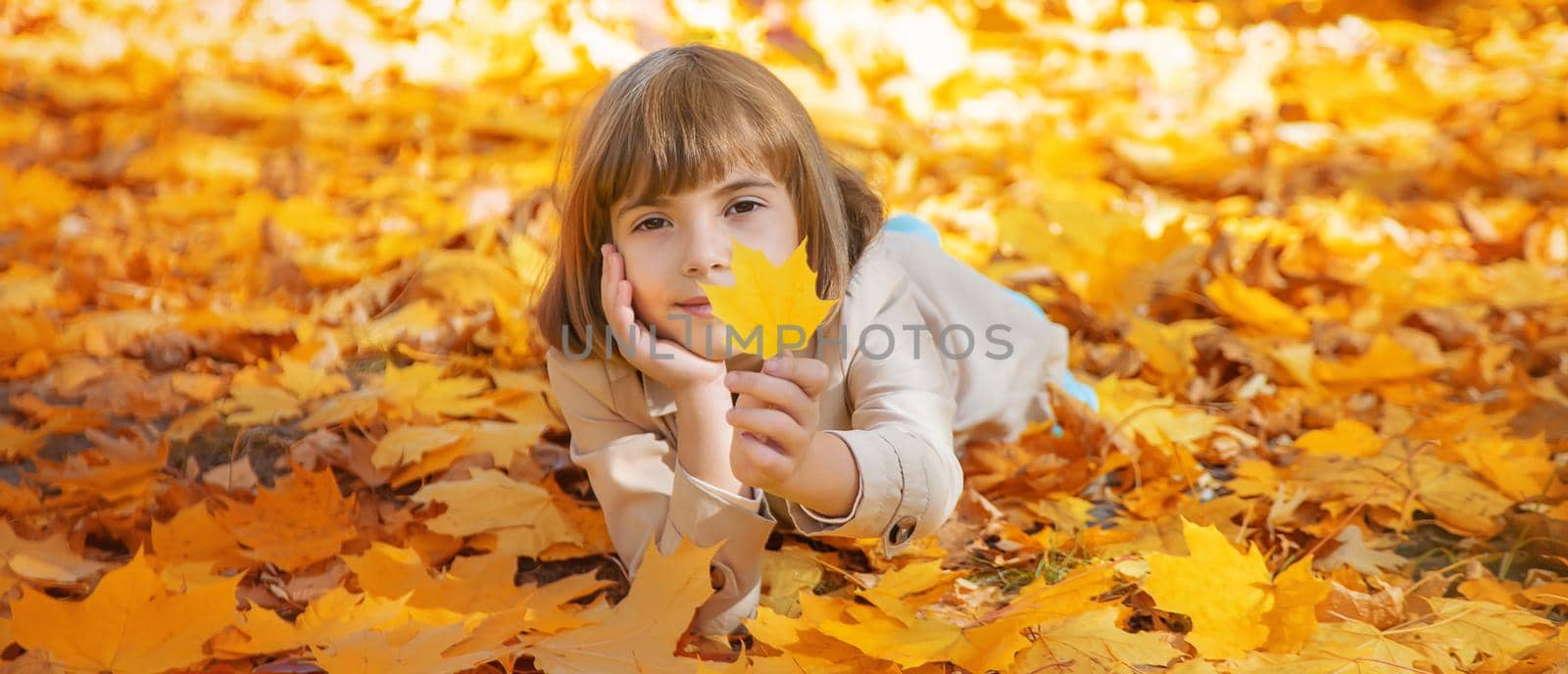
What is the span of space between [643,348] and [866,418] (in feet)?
0.87

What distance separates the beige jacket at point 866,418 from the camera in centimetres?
130

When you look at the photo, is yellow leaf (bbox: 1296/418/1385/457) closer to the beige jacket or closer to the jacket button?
the beige jacket

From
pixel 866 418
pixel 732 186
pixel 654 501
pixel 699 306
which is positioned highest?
pixel 732 186

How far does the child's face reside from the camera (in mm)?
1339

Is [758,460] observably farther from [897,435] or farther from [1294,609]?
[1294,609]

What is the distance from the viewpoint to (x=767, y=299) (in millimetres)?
971

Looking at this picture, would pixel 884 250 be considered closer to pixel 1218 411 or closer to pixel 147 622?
pixel 1218 411

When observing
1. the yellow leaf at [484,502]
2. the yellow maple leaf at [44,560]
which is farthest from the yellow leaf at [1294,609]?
the yellow maple leaf at [44,560]

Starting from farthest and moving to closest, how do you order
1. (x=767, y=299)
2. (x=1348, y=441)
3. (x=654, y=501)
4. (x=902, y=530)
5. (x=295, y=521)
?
(x=1348, y=441) < (x=295, y=521) < (x=654, y=501) < (x=902, y=530) < (x=767, y=299)

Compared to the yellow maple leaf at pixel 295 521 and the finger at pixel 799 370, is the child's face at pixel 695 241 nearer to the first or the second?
the finger at pixel 799 370

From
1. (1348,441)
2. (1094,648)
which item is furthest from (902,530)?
(1348,441)

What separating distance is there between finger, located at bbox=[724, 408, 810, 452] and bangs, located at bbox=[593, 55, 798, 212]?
372 mm

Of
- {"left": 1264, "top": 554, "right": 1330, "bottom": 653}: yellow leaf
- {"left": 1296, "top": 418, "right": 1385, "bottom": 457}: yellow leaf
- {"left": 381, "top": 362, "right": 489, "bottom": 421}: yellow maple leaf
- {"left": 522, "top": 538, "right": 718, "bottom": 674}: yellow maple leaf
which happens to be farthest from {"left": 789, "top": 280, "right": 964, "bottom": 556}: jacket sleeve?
{"left": 381, "top": 362, "right": 489, "bottom": 421}: yellow maple leaf

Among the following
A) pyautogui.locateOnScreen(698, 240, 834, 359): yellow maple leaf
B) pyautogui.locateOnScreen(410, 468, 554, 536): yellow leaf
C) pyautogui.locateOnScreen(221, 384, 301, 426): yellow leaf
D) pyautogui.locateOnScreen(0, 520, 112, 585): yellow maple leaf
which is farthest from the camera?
pyautogui.locateOnScreen(221, 384, 301, 426): yellow leaf
